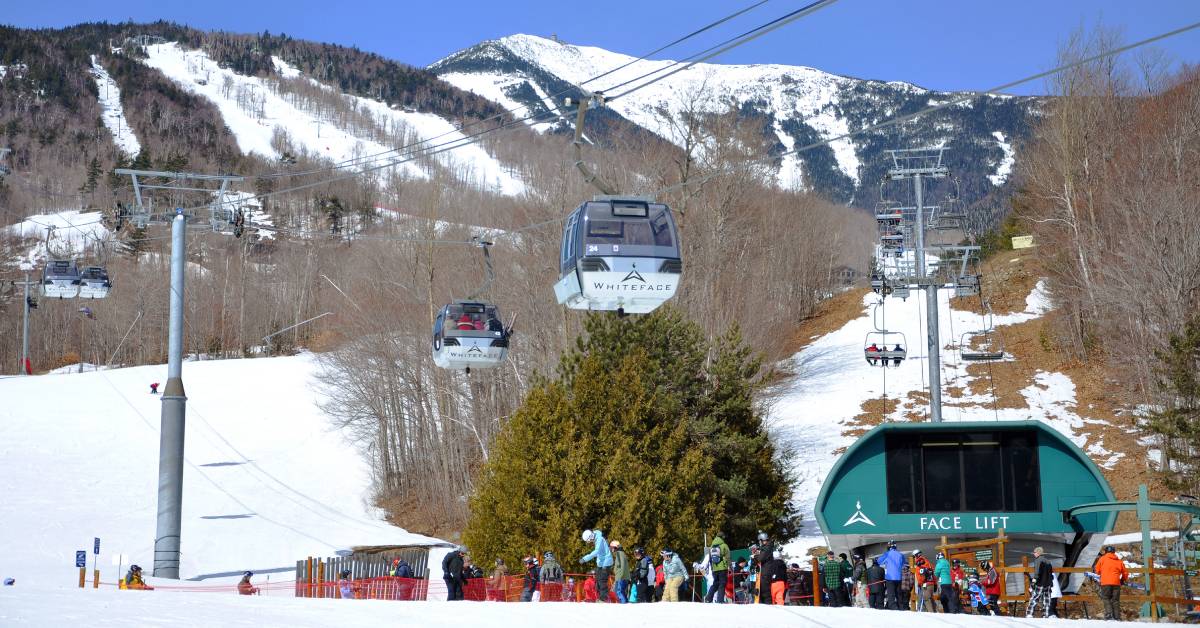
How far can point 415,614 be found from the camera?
599 inches

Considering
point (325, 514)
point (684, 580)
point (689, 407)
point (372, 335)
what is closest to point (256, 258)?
point (372, 335)

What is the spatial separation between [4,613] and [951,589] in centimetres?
1284

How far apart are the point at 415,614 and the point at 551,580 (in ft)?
19.5

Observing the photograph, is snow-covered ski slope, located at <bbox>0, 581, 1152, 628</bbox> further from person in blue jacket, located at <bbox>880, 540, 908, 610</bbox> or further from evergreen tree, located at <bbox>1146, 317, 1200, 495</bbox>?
evergreen tree, located at <bbox>1146, 317, 1200, 495</bbox>

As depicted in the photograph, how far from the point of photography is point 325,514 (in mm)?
47594

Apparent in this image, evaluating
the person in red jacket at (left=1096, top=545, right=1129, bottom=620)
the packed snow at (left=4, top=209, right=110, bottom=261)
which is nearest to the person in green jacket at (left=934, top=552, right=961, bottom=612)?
the person in red jacket at (left=1096, top=545, right=1129, bottom=620)

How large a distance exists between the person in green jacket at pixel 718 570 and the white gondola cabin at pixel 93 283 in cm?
2985

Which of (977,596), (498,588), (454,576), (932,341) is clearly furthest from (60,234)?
(977,596)

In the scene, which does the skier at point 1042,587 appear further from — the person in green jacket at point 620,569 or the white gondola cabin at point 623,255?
the white gondola cabin at point 623,255

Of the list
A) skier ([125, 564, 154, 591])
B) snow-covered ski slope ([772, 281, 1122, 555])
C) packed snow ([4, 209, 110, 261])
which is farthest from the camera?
packed snow ([4, 209, 110, 261])

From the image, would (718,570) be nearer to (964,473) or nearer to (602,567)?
(602,567)

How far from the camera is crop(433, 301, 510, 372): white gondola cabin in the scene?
89.0ft

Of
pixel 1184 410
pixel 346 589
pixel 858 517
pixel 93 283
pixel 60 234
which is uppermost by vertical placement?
Result: pixel 60 234

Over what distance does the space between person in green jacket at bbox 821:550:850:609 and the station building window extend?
4881 mm
